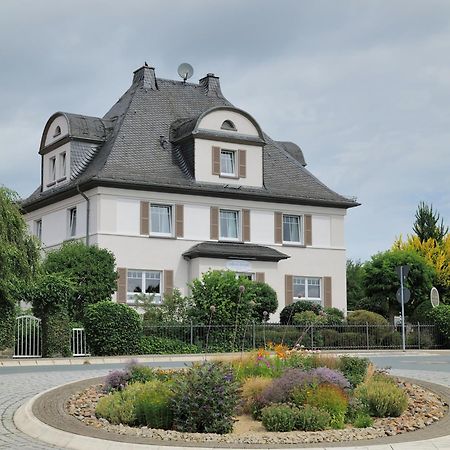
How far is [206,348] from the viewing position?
28531mm

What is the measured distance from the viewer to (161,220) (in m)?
40.3

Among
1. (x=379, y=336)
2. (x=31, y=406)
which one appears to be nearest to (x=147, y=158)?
(x=379, y=336)

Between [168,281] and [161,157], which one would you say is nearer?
[168,281]

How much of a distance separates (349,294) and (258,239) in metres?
28.2

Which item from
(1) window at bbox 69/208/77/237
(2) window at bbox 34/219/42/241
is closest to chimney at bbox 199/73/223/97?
(1) window at bbox 69/208/77/237

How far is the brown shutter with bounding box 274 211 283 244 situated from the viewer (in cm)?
4309

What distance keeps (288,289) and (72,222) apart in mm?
11050

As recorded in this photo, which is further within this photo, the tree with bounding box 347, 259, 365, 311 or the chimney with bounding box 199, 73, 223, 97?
the tree with bounding box 347, 259, 365, 311

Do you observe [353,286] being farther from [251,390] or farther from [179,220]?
[251,390]

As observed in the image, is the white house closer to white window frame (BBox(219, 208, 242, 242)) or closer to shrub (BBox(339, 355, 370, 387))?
white window frame (BBox(219, 208, 242, 242))

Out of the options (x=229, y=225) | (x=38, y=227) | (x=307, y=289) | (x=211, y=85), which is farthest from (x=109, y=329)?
(x=211, y=85)

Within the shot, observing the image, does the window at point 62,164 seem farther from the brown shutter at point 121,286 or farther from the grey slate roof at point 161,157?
the brown shutter at point 121,286

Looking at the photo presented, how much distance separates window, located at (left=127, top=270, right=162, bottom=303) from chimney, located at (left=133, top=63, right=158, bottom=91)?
1127 cm

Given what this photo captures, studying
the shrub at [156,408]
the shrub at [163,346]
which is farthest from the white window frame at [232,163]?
the shrub at [156,408]
